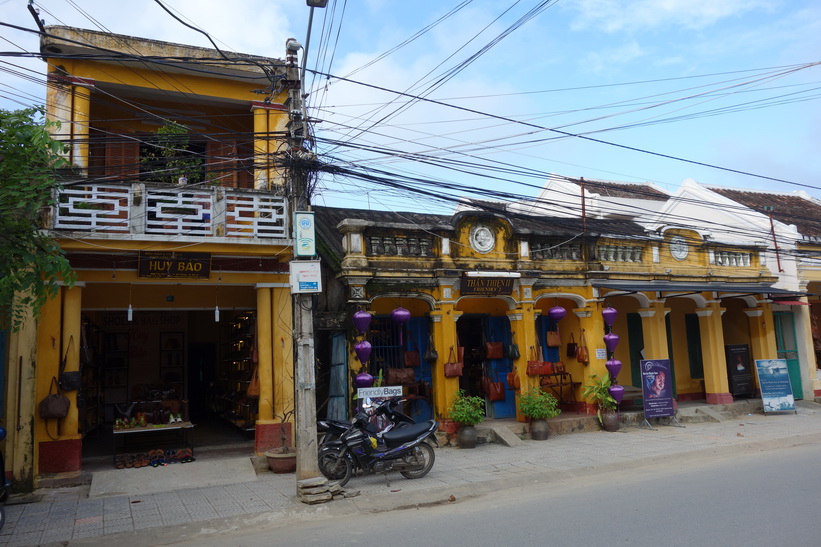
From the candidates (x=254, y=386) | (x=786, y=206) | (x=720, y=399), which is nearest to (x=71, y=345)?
(x=254, y=386)

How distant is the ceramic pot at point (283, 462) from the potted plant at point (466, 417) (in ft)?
12.1

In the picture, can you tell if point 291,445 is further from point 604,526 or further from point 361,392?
point 604,526

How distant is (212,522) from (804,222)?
22310mm

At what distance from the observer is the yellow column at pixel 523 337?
1427cm

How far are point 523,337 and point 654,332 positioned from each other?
4563mm

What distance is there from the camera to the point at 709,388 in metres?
17.4

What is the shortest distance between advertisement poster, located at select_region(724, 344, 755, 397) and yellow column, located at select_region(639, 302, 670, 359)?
2.85m

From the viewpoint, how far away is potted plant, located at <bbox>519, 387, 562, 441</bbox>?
13.7 metres

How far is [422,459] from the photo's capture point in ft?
33.3

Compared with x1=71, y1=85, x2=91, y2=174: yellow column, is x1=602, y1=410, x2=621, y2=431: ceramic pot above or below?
below

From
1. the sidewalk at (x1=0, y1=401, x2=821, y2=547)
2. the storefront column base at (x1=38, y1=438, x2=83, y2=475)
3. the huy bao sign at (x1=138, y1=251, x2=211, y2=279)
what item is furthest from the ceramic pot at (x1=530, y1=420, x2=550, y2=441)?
the storefront column base at (x1=38, y1=438, x2=83, y2=475)

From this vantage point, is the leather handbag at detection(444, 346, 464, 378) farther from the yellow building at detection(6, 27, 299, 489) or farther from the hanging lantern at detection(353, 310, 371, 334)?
the yellow building at detection(6, 27, 299, 489)

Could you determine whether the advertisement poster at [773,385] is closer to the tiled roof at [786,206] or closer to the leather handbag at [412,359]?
the tiled roof at [786,206]

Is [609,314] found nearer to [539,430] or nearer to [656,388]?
[656,388]
